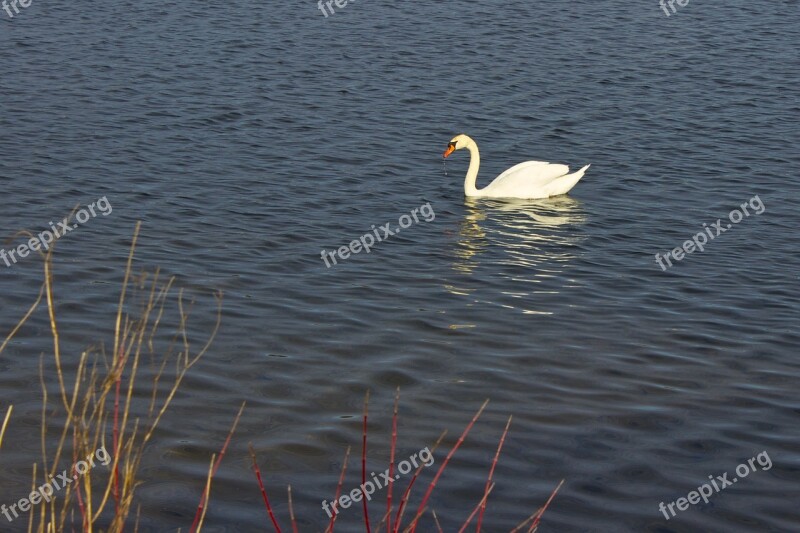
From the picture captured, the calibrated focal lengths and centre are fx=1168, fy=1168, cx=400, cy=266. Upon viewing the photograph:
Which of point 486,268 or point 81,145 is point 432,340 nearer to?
point 486,268

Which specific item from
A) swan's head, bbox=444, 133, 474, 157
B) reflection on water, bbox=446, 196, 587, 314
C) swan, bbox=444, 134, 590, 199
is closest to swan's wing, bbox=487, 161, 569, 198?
swan, bbox=444, 134, 590, 199

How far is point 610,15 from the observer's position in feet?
80.5

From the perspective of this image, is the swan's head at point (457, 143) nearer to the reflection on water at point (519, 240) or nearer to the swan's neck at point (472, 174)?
the swan's neck at point (472, 174)

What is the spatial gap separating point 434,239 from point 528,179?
7.29 ft

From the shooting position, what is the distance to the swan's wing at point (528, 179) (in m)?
14.6

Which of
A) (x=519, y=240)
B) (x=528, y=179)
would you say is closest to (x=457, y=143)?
(x=528, y=179)

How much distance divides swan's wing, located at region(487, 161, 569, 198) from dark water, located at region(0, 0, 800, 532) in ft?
0.86

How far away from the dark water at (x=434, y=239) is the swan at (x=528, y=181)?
0.26 m

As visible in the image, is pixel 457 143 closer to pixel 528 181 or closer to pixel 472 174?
pixel 472 174

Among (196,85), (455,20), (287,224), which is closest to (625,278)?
(287,224)

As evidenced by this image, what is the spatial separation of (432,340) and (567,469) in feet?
Result: 8.38

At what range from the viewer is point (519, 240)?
1316cm

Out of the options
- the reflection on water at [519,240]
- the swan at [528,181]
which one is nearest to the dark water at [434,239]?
the reflection on water at [519,240]

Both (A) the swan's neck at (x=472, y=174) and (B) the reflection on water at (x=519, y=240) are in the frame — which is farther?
(A) the swan's neck at (x=472, y=174)
